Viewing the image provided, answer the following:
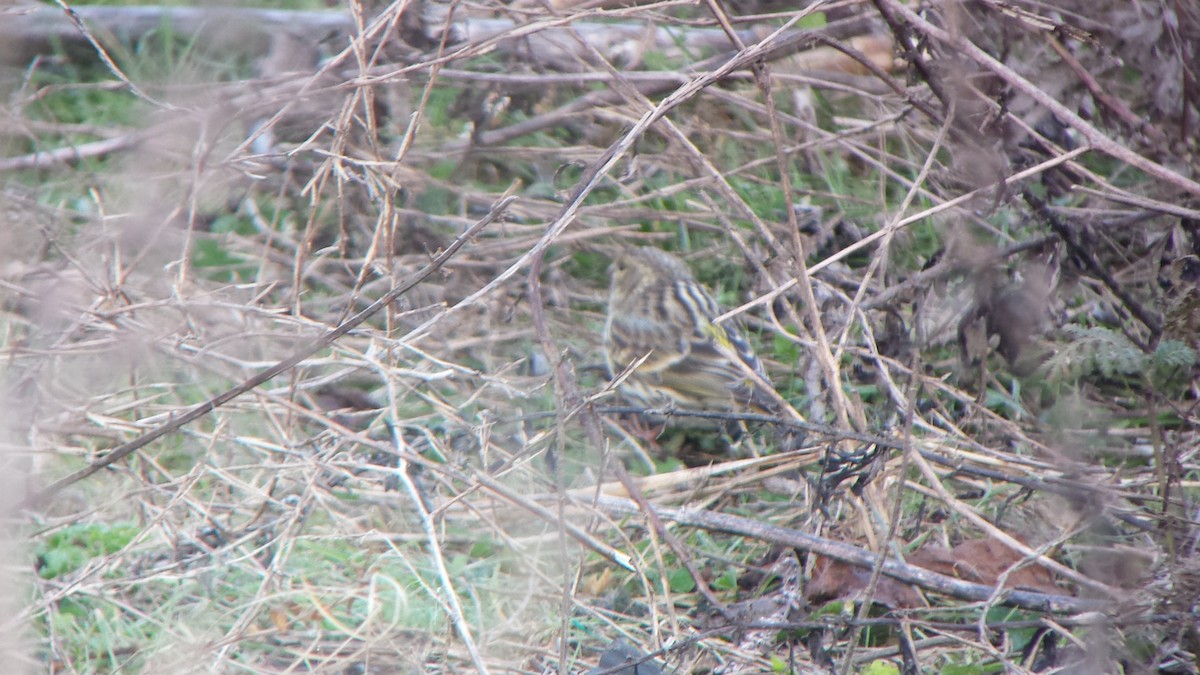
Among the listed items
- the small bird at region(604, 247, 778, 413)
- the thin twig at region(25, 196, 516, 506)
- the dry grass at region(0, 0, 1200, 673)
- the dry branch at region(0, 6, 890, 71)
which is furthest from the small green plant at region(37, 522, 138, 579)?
the dry branch at region(0, 6, 890, 71)

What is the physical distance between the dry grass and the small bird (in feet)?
0.64

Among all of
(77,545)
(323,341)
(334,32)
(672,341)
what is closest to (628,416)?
(672,341)

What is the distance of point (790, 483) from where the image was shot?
441 cm

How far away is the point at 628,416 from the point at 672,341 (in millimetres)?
417

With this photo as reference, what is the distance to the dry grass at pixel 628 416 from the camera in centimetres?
357

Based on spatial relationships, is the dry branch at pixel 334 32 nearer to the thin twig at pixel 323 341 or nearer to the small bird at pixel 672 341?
the small bird at pixel 672 341

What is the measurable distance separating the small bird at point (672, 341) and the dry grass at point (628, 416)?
0.20 meters

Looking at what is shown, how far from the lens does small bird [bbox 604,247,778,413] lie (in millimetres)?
4855

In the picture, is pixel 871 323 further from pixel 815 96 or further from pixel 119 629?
pixel 119 629

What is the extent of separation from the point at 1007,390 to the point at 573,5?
8.75 ft

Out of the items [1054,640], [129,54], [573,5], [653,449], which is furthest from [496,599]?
[129,54]

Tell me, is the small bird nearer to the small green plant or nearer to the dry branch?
the dry branch

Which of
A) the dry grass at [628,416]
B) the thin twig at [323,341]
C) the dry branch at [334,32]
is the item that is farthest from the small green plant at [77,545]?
the dry branch at [334,32]

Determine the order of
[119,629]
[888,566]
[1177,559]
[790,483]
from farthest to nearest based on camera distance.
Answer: [790,483] < [119,629] < [888,566] < [1177,559]
